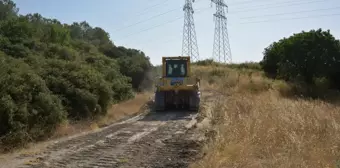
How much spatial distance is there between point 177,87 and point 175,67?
4.46 ft

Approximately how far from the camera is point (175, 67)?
21.8m

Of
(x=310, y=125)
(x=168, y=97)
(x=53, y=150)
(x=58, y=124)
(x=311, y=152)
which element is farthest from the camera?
(x=168, y=97)

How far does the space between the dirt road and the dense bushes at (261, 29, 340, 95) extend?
28435mm

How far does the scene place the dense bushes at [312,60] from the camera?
1571 inches

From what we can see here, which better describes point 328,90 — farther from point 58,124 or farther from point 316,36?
point 58,124

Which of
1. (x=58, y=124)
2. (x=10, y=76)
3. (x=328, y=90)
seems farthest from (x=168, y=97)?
(x=328, y=90)

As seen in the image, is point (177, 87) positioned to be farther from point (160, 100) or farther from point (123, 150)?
point (123, 150)

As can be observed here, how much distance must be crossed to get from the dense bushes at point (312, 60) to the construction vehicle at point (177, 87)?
21493mm

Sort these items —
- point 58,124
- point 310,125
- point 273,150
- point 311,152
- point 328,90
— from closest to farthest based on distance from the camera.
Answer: point 311,152, point 273,150, point 310,125, point 58,124, point 328,90

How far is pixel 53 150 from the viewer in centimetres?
1085

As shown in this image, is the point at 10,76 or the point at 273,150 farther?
the point at 10,76

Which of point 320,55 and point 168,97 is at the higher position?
point 320,55

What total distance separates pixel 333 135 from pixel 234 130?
7.49ft

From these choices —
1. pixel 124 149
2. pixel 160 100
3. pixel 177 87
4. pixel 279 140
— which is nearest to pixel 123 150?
pixel 124 149
